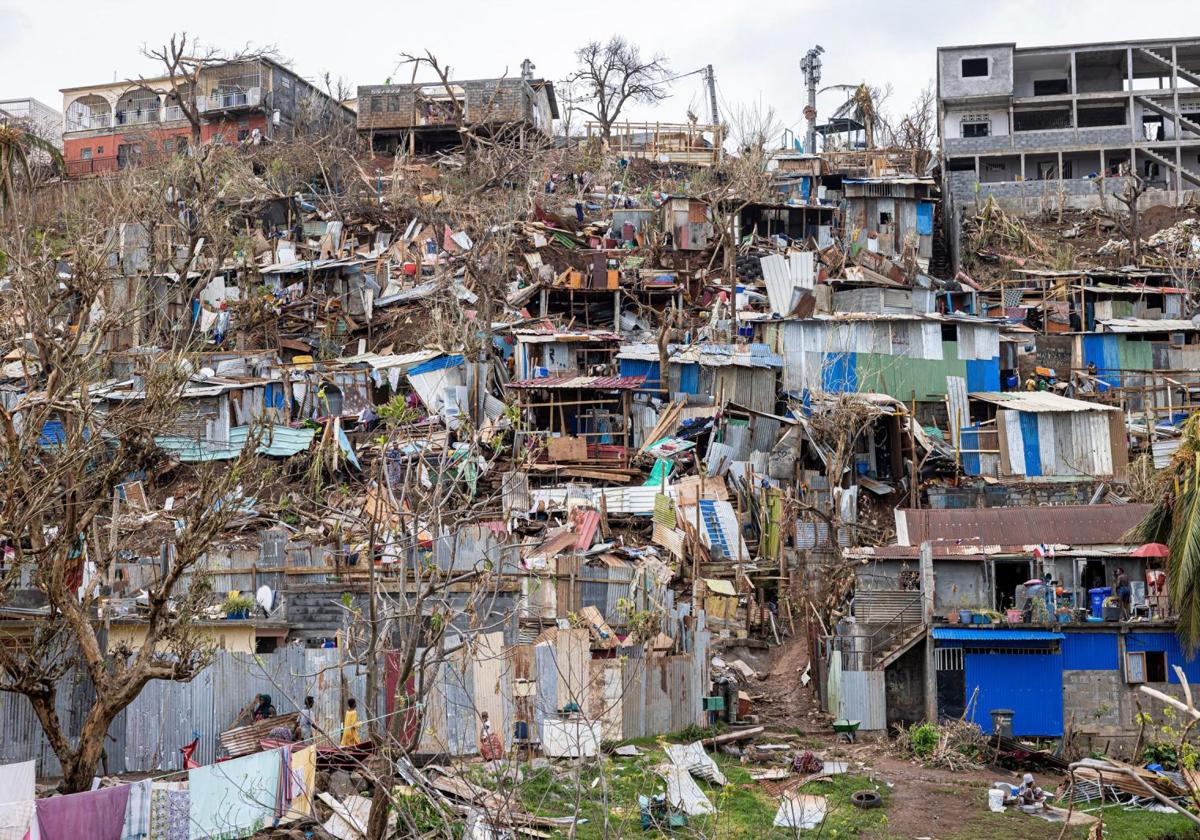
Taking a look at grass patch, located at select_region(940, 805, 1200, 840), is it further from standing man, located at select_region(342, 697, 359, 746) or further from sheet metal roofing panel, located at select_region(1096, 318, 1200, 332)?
sheet metal roofing panel, located at select_region(1096, 318, 1200, 332)

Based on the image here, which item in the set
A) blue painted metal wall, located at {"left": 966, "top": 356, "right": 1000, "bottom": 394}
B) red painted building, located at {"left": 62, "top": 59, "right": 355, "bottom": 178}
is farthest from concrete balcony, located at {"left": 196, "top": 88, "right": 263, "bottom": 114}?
blue painted metal wall, located at {"left": 966, "top": 356, "right": 1000, "bottom": 394}

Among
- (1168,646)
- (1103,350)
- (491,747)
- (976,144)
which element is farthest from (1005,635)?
(976,144)

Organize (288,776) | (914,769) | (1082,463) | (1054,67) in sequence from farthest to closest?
(1054,67) < (1082,463) < (914,769) < (288,776)

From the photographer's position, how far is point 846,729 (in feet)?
68.2

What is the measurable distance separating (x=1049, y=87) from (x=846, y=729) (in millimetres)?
36925

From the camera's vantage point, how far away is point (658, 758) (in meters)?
17.5

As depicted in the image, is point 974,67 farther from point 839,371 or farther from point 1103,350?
point 839,371

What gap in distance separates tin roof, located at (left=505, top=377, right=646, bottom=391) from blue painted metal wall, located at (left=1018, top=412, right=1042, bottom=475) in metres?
8.97

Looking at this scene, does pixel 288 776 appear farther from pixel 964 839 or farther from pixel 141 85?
pixel 141 85

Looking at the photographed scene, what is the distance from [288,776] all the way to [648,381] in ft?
62.8

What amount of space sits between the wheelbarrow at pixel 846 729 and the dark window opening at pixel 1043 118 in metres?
35.1

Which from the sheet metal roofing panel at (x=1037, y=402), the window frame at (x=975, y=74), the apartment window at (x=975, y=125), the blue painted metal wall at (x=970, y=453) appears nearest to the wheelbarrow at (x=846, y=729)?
the blue painted metal wall at (x=970, y=453)

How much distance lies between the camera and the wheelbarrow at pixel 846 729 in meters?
20.7

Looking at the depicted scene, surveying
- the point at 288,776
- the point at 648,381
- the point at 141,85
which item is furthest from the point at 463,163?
the point at 288,776
